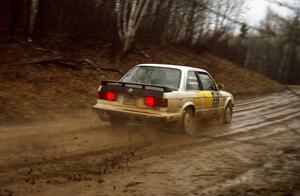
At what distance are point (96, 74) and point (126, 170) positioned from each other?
1077 cm

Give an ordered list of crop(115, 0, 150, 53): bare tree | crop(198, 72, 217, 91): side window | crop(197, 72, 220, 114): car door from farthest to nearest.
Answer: crop(115, 0, 150, 53): bare tree
crop(198, 72, 217, 91): side window
crop(197, 72, 220, 114): car door

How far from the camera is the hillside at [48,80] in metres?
11.1

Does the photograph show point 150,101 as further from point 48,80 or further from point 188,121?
point 48,80

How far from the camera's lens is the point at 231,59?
35.3 metres

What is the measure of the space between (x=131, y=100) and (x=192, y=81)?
1837 millimetres

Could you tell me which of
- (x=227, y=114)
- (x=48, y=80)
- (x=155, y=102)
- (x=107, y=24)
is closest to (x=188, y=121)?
(x=155, y=102)

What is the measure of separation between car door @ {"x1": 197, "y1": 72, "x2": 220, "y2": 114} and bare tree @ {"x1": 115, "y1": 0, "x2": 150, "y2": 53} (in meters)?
9.05

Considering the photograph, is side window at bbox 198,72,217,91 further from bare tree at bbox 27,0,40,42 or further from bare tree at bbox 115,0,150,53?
bare tree at bbox 115,0,150,53

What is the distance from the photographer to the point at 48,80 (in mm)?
14031

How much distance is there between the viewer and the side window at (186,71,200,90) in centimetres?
990

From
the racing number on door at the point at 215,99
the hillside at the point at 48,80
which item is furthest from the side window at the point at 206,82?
the hillside at the point at 48,80

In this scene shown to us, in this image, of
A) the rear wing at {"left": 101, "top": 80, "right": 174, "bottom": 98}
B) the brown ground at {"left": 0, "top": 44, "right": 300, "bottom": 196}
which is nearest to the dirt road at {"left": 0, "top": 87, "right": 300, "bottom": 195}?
the brown ground at {"left": 0, "top": 44, "right": 300, "bottom": 196}

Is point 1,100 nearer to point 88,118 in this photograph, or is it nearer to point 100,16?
point 88,118

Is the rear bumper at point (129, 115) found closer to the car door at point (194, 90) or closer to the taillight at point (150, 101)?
the taillight at point (150, 101)
